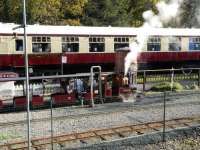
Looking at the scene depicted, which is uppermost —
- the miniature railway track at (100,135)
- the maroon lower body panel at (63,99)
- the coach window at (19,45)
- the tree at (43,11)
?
the tree at (43,11)

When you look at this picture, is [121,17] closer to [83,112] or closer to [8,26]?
[8,26]

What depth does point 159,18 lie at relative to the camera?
151 feet

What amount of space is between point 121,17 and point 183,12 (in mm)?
12603

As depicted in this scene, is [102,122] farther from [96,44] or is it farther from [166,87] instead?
[96,44]

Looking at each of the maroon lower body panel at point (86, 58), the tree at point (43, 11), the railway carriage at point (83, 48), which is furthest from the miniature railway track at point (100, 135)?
the tree at point (43, 11)

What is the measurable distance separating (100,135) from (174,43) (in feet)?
62.6

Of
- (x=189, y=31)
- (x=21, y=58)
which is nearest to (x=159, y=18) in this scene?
(x=189, y=31)

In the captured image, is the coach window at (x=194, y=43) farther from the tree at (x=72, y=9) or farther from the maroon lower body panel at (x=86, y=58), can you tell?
the tree at (x=72, y=9)

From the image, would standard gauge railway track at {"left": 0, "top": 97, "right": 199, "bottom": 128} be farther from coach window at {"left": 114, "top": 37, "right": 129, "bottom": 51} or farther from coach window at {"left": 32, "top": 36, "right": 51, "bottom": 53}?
coach window at {"left": 114, "top": 37, "right": 129, "bottom": 51}

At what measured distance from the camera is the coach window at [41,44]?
1018 inches

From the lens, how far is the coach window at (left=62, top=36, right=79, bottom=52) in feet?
88.3

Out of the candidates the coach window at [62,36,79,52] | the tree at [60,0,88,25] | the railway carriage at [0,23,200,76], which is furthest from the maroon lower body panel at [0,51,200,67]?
the tree at [60,0,88,25]

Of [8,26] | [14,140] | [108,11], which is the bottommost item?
[14,140]

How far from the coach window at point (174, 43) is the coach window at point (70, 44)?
733 cm
